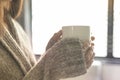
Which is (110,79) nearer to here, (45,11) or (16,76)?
(45,11)

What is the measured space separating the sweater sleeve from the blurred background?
3.88ft

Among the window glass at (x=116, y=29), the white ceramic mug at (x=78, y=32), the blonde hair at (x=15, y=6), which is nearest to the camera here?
the white ceramic mug at (x=78, y=32)

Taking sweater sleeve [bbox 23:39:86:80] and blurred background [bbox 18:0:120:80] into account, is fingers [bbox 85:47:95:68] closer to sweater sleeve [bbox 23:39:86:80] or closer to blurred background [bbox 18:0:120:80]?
sweater sleeve [bbox 23:39:86:80]

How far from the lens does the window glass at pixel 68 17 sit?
1.80 m

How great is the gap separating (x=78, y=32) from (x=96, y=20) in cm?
128

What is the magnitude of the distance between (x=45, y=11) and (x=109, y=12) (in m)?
0.52

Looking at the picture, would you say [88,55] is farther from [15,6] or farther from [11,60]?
[15,6]

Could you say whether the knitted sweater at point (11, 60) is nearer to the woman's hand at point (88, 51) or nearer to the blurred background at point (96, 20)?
the woman's hand at point (88, 51)

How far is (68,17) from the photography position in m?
1.85

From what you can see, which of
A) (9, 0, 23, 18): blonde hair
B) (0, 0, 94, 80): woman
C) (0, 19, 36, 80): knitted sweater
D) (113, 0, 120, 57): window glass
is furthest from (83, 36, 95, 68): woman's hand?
(113, 0, 120, 57): window glass

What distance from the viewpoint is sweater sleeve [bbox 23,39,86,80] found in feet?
1.90

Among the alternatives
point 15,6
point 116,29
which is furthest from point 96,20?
point 15,6

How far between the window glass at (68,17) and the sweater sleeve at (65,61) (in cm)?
119

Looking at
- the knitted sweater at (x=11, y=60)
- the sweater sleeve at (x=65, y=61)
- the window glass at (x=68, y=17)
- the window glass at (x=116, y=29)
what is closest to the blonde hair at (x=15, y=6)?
the knitted sweater at (x=11, y=60)
